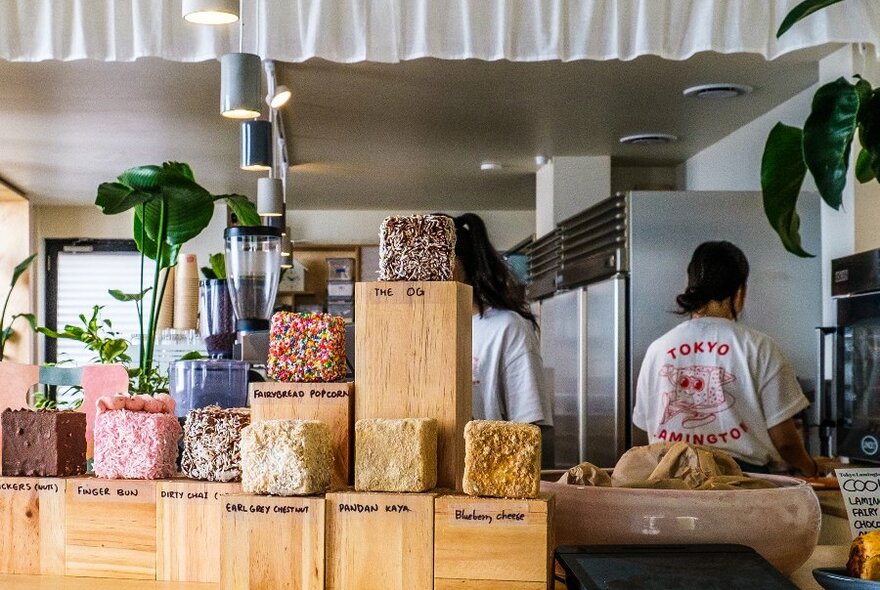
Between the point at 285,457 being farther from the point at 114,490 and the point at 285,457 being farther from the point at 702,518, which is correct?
the point at 702,518

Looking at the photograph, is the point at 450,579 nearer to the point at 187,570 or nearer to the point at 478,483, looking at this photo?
the point at 478,483

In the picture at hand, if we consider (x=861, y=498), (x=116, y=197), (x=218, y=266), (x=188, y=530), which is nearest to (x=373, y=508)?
(x=188, y=530)

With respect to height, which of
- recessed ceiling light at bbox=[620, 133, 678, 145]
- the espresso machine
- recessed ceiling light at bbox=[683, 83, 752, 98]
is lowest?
the espresso machine

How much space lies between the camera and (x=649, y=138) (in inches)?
257

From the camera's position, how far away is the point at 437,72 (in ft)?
16.6

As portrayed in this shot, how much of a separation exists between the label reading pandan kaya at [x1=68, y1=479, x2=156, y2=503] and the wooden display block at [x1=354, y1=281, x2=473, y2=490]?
14.7 inches

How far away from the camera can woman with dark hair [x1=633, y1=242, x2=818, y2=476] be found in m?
3.33

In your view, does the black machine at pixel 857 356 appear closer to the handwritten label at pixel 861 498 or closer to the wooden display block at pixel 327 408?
the handwritten label at pixel 861 498

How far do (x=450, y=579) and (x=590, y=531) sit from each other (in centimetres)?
23

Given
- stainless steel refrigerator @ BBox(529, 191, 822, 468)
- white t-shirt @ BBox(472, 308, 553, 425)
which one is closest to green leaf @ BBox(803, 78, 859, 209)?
white t-shirt @ BBox(472, 308, 553, 425)

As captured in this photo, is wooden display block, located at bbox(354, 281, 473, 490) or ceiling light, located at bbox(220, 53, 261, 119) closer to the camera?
wooden display block, located at bbox(354, 281, 473, 490)

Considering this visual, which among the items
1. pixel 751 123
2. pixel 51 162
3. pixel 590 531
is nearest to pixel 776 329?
pixel 751 123

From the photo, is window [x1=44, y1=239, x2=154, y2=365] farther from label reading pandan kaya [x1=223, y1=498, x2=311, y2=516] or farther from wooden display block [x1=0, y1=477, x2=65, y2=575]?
label reading pandan kaya [x1=223, y1=498, x2=311, y2=516]

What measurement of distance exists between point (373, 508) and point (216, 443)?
1.06ft
